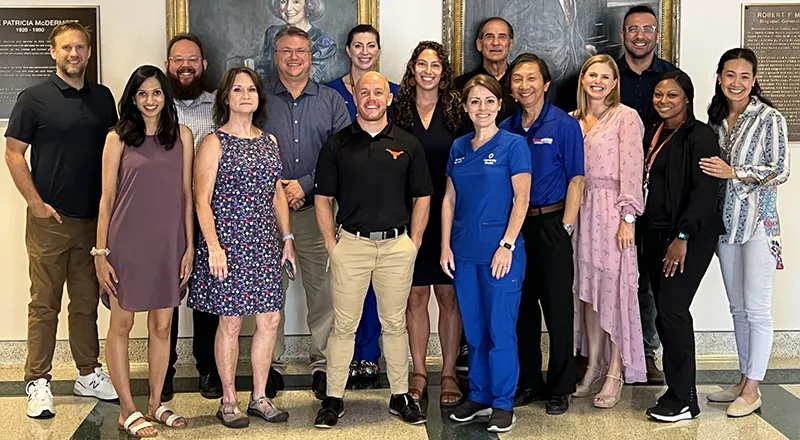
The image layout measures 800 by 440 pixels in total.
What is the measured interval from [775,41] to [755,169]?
1514 millimetres

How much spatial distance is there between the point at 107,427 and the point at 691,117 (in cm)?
323

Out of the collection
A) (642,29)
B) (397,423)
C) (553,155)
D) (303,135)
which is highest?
(642,29)

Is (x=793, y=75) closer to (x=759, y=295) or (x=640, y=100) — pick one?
(x=640, y=100)

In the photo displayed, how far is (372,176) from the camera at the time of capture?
150 inches

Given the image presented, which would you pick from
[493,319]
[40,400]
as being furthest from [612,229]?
[40,400]

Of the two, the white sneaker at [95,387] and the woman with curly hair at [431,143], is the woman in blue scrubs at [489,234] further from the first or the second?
the white sneaker at [95,387]

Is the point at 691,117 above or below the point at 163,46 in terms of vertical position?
below

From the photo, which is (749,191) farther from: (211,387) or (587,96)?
(211,387)

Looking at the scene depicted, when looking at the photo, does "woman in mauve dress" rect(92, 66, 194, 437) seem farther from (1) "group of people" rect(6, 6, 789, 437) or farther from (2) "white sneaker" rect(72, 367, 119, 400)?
(2) "white sneaker" rect(72, 367, 119, 400)

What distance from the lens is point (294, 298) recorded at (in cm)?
509

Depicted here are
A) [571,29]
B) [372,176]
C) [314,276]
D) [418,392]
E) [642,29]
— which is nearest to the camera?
[372,176]

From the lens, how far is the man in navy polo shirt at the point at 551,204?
3996 millimetres

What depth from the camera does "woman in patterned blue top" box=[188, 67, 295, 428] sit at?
12.4 feet

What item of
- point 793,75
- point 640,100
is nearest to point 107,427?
point 640,100
